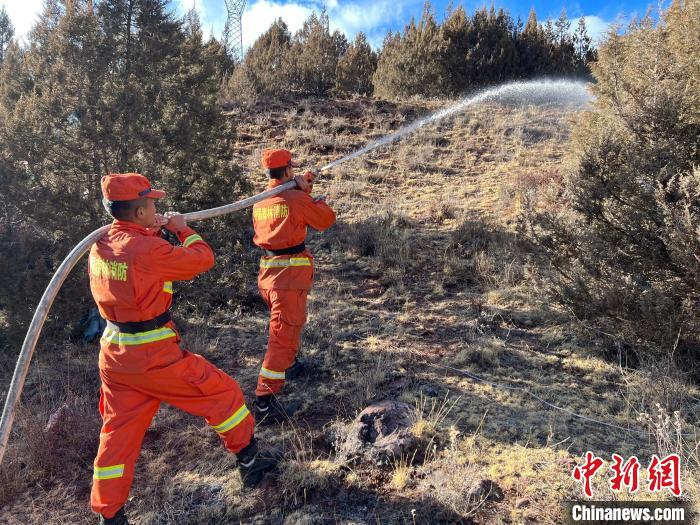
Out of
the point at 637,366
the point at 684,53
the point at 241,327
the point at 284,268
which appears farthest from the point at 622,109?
the point at 241,327

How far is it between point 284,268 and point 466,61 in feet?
48.7

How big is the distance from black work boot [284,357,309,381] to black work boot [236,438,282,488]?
1.30 m

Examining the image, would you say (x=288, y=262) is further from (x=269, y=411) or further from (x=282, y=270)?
(x=269, y=411)

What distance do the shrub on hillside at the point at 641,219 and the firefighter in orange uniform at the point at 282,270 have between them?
86.0 inches

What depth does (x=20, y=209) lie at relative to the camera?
5332mm

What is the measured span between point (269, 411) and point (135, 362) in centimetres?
139

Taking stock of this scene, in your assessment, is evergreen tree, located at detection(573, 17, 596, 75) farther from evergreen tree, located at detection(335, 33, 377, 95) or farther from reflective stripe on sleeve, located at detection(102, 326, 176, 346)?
reflective stripe on sleeve, located at detection(102, 326, 176, 346)

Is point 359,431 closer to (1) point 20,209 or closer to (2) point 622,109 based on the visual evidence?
(2) point 622,109

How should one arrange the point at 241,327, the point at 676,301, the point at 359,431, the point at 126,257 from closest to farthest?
the point at 126,257
the point at 359,431
the point at 676,301
the point at 241,327

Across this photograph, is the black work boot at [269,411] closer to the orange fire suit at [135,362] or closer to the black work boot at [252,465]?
the black work boot at [252,465]

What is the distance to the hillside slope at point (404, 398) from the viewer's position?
288 centimetres

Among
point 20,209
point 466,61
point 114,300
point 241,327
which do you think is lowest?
point 241,327

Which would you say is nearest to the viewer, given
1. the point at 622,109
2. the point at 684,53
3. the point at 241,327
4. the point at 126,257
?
the point at 126,257

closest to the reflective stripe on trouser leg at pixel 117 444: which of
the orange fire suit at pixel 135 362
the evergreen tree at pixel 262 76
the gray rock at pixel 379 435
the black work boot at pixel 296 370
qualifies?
the orange fire suit at pixel 135 362
